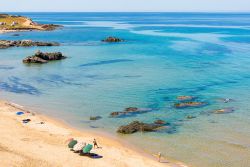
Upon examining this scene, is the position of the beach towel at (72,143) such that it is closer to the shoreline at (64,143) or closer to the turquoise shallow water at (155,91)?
the shoreline at (64,143)

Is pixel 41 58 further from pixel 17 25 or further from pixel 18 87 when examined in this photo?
pixel 17 25

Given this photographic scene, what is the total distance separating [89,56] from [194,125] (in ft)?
166

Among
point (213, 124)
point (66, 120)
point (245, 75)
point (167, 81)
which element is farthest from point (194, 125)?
point (245, 75)

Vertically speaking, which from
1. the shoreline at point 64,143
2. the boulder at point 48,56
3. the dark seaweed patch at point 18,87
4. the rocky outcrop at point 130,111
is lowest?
the dark seaweed patch at point 18,87

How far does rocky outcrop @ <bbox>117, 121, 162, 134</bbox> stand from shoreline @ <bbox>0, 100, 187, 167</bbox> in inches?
56.4

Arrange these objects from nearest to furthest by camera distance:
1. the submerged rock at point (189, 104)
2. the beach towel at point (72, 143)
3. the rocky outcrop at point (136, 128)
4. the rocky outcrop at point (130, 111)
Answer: the beach towel at point (72, 143), the rocky outcrop at point (136, 128), the rocky outcrop at point (130, 111), the submerged rock at point (189, 104)

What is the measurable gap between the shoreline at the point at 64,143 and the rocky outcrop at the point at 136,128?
1433mm

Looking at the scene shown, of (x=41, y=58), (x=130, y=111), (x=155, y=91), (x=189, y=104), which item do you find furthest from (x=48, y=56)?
(x=189, y=104)

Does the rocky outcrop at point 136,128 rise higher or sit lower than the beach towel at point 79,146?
lower

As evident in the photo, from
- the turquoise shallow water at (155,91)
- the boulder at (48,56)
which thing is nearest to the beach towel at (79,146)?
the turquoise shallow water at (155,91)

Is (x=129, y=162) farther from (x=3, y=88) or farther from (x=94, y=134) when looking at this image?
(x=3, y=88)

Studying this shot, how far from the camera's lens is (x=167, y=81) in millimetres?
56188

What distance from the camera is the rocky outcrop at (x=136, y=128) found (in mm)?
34984

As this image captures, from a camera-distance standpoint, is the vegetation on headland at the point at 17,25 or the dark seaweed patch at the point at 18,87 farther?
the vegetation on headland at the point at 17,25
